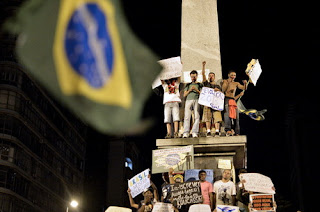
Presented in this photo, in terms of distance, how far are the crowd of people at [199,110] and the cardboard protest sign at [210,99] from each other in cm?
15

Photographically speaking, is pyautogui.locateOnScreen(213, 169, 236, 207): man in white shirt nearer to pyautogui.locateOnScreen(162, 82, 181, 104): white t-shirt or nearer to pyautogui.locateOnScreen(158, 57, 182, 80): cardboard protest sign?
pyautogui.locateOnScreen(162, 82, 181, 104): white t-shirt

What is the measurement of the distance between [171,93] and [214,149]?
84.0 inches

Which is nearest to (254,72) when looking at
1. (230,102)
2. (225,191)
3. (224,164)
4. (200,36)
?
(230,102)

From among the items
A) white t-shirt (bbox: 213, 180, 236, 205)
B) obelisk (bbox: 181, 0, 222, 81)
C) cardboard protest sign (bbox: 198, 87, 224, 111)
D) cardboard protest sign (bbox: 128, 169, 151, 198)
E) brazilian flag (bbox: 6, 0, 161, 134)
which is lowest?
white t-shirt (bbox: 213, 180, 236, 205)

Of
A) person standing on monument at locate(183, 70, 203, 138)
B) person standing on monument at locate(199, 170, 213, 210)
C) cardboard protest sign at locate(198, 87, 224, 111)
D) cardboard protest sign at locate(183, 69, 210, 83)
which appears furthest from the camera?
cardboard protest sign at locate(183, 69, 210, 83)

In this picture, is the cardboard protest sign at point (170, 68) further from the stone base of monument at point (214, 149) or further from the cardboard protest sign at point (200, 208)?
the cardboard protest sign at point (200, 208)

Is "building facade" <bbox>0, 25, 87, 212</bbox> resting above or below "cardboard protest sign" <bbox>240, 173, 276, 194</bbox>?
above

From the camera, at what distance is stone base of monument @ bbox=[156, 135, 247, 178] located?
13.7 m

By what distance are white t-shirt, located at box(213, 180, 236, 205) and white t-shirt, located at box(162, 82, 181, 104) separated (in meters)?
3.14

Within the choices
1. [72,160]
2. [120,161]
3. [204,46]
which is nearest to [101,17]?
[72,160]

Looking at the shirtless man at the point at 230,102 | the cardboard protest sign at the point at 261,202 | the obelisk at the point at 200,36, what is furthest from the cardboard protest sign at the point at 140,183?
the obelisk at the point at 200,36

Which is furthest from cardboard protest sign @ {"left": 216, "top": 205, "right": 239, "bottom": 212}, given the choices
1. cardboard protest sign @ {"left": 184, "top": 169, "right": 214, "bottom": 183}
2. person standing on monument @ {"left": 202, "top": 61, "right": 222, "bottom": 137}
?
person standing on monument @ {"left": 202, "top": 61, "right": 222, "bottom": 137}

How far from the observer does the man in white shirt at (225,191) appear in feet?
40.5

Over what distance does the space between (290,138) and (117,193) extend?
36.6m
